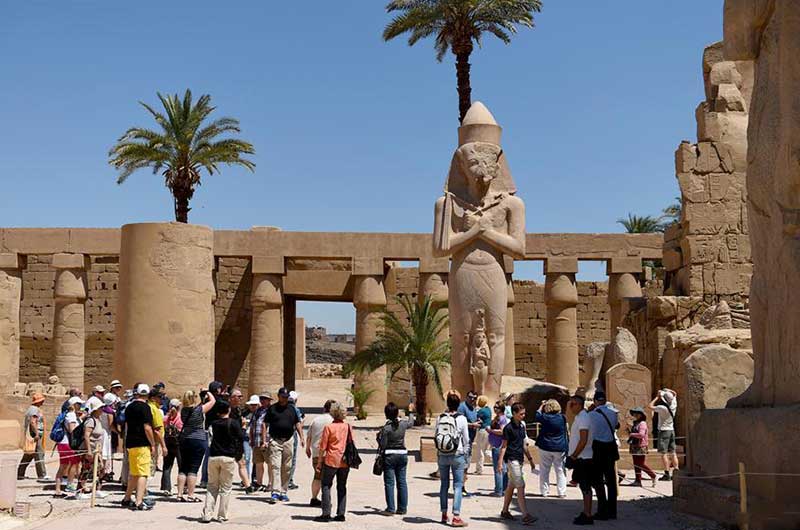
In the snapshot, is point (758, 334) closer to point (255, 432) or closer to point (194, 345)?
point (255, 432)

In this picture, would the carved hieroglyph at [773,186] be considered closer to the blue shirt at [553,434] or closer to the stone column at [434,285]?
the blue shirt at [553,434]

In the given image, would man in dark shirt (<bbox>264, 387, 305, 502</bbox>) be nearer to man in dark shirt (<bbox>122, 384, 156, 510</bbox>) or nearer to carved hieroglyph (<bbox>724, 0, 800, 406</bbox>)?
man in dark shirt (<bbox>122, 384, 156, 510</bbox>)

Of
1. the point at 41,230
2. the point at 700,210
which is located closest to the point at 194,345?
the point at 700,210

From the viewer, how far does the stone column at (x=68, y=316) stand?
23.9 m

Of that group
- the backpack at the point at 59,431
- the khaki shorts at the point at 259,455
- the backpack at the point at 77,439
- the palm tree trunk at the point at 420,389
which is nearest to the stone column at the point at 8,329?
the backpack at the point at 59,431

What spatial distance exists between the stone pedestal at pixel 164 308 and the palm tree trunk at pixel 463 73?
1265cm

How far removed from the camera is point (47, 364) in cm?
2848

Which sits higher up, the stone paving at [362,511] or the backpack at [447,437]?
the backpack at [447,437]

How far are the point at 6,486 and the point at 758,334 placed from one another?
6814 millimetres

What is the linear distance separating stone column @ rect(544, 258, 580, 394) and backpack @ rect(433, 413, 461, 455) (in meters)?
16.2

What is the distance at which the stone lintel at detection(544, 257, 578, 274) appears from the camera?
79.7 feet

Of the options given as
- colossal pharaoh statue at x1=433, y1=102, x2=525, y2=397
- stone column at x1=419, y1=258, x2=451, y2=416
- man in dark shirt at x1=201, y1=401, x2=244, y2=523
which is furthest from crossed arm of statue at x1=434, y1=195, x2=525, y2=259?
stone column at x1=419, y1=258, x2=451, y2=416

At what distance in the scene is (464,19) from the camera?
2491 centimetres

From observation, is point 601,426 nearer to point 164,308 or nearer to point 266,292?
point 164,308
